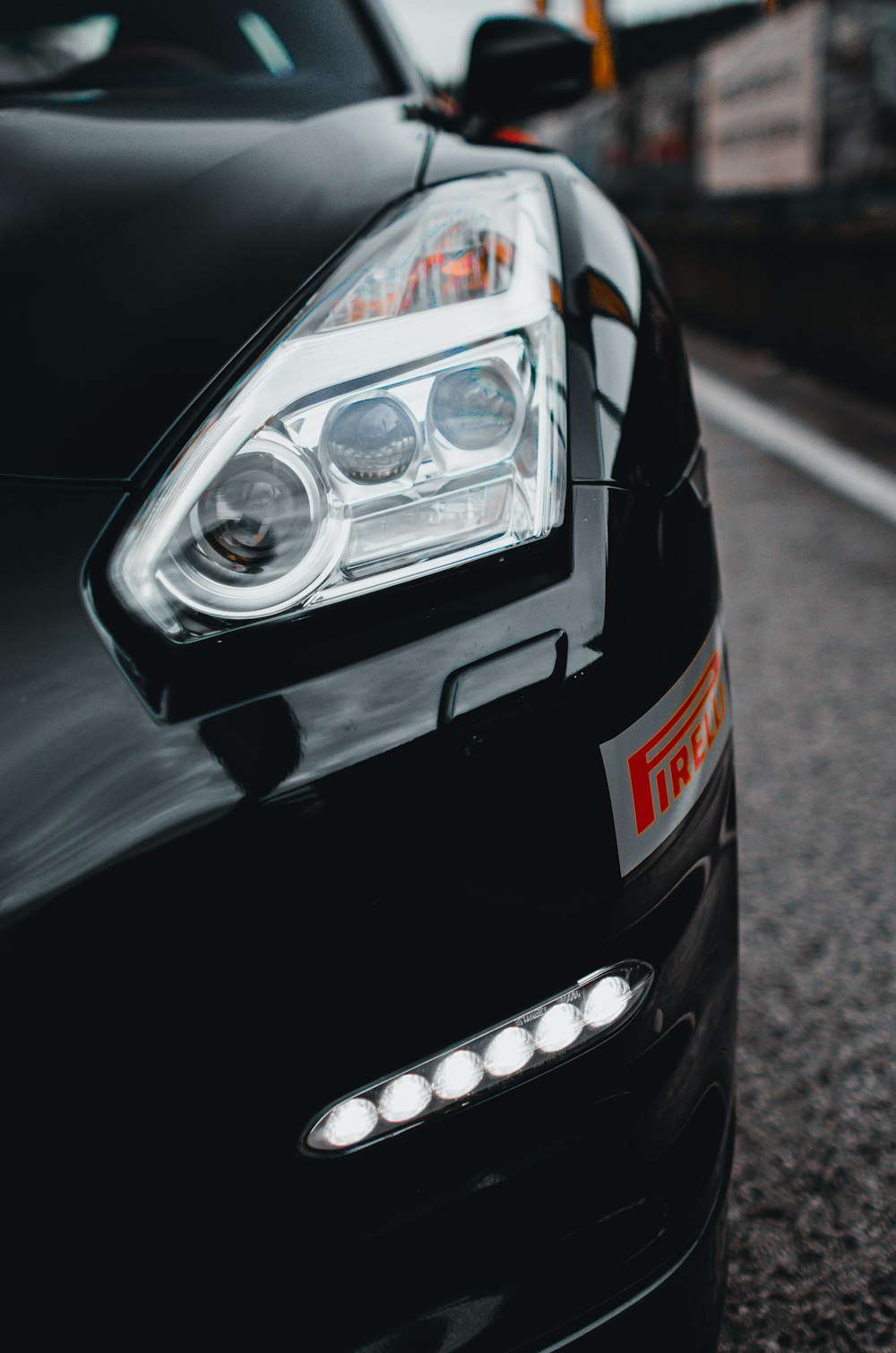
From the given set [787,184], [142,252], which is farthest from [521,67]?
[787,184]

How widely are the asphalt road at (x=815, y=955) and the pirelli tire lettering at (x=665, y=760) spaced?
2.29 ft

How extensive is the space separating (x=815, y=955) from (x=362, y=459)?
132cm

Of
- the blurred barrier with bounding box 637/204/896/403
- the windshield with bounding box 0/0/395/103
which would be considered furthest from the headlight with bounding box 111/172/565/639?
the blurred barrier with bounding box 637/204/896/403

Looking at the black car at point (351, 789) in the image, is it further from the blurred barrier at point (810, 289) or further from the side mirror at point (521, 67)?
the blurred barrier at point (810, 289)

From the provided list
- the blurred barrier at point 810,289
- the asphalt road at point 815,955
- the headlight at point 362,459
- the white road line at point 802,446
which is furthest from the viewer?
the blurred barrier at point 810,289

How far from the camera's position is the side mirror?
1.79 meters

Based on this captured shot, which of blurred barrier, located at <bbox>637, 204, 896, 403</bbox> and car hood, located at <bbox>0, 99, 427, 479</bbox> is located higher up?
car hood, located at <bbox>0, 99, 427, 479</bbox>

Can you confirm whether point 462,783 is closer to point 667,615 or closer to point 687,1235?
point 667,615

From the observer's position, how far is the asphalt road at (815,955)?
130 cm

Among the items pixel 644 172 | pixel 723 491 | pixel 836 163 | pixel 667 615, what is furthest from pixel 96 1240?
pixel 644 172

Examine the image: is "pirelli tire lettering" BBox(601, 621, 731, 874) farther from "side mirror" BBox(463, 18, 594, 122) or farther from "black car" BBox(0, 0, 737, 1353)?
"side mirror" BBox(463, 18, 594, 122)

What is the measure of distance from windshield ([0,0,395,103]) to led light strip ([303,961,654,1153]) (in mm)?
1305

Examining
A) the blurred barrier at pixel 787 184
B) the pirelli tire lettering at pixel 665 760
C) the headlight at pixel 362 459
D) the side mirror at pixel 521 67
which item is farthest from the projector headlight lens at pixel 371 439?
the blurred barrier at pixel 787 184

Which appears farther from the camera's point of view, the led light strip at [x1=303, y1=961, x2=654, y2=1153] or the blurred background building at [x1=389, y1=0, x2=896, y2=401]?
the blurred background building at [x1=389, y1=0, x2=896, y2=401]
